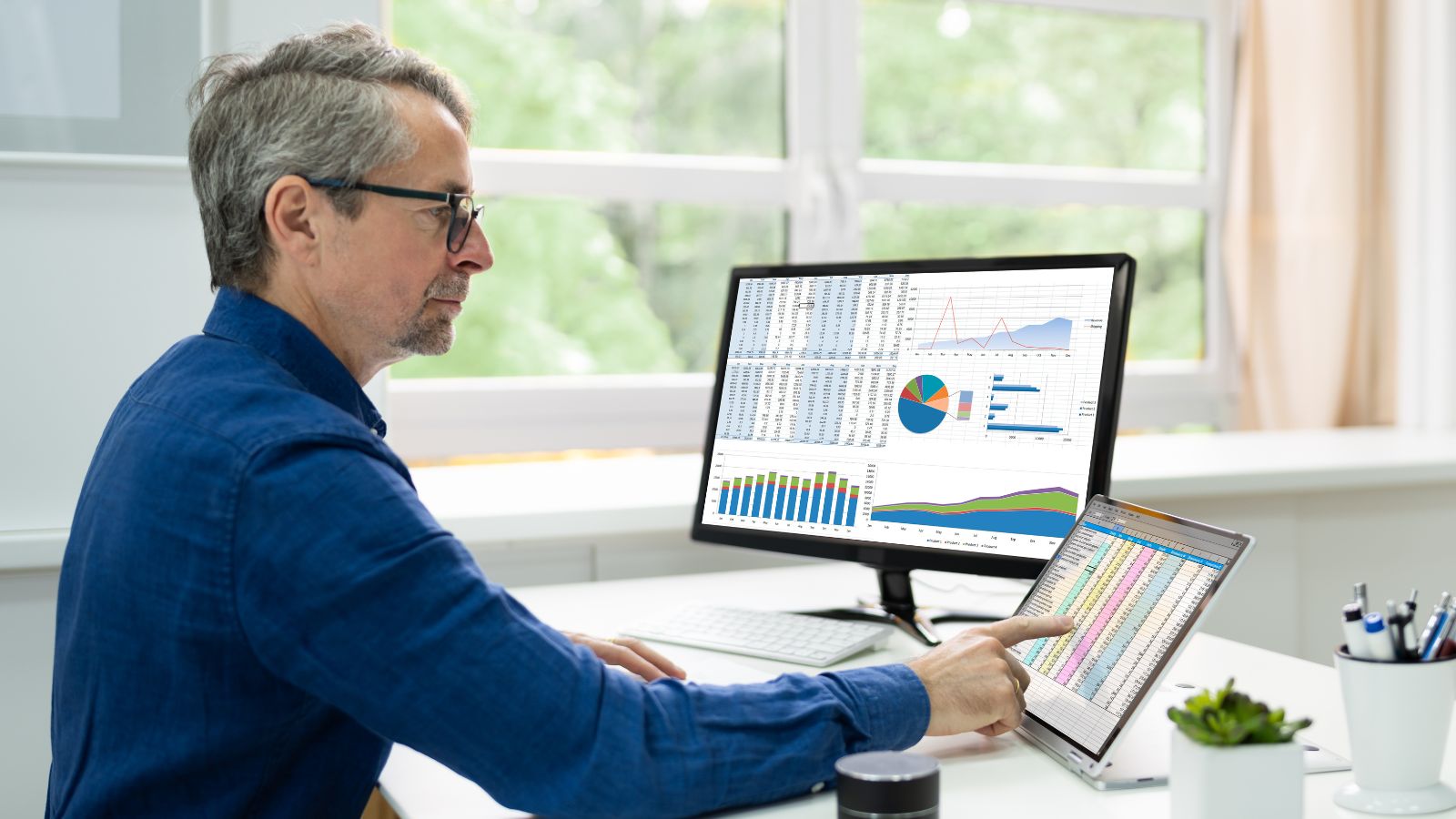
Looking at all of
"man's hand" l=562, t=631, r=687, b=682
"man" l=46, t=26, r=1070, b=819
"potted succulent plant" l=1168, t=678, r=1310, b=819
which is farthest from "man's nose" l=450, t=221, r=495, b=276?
"potted succulent plant" l=1168, t=678, r=1310, b=819

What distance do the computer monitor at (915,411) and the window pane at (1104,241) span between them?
1.28 m

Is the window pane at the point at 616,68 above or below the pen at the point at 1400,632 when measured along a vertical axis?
above

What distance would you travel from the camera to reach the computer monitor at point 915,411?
1346 millimetres

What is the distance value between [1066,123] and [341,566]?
2.58 meters

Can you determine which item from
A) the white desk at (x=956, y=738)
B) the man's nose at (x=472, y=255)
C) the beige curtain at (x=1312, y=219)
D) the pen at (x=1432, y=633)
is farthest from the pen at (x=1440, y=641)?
the beige curtain at (x=1312, y=219)

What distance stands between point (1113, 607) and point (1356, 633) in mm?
239

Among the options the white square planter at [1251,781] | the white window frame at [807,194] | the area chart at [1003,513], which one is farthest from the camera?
the white window frame at [807,194]

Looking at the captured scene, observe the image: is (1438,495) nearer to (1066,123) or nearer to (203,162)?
(1066,123)

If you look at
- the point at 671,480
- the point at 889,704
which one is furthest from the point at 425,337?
the point at 671,480

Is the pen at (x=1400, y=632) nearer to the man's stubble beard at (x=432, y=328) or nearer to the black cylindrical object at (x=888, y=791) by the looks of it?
A: the black cylindrical object at (x=888, y=791)

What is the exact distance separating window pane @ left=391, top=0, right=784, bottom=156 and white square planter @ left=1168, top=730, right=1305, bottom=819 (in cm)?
197

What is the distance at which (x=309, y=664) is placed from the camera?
0.86 meters

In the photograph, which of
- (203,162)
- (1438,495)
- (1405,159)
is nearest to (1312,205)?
(1405,159)

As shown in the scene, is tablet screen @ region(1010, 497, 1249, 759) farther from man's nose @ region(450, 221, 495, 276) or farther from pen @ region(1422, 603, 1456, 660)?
man's nose @ region(450, 221, 495, 276)
